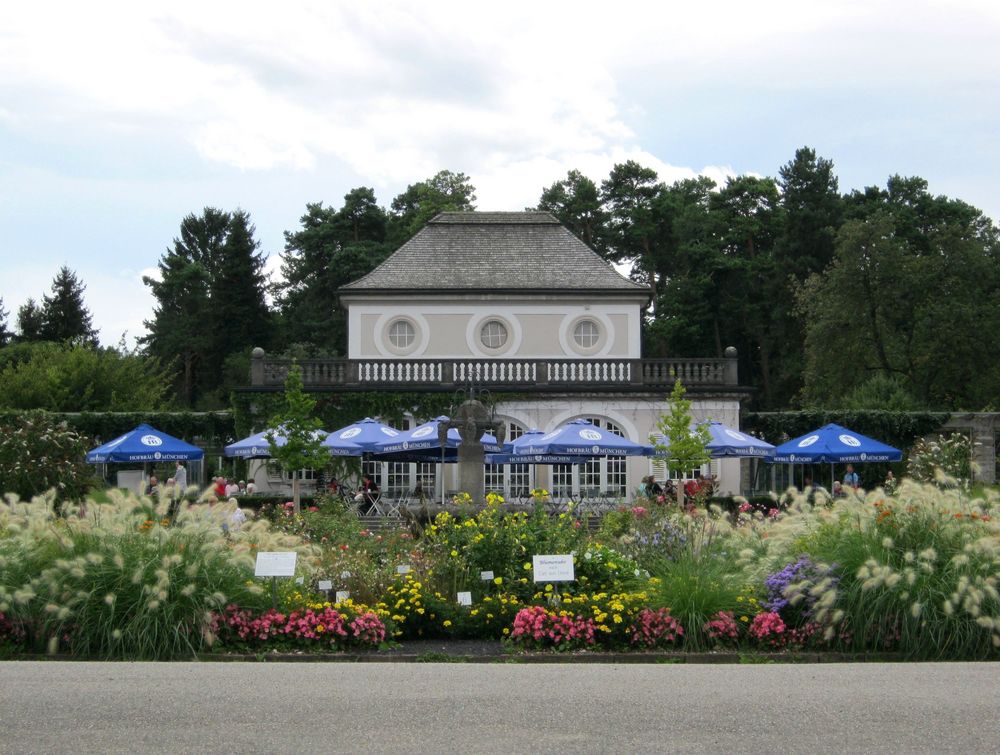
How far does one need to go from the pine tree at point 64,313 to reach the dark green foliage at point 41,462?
42.3 meters

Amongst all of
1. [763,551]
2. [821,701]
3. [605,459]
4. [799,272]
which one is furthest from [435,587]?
[799,272]

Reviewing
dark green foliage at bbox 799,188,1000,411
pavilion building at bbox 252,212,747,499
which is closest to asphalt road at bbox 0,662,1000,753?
pavilion building at bbox 252,212,747,499

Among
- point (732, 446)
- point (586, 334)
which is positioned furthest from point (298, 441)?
point (586, 334)

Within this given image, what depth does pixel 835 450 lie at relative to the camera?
25.5m

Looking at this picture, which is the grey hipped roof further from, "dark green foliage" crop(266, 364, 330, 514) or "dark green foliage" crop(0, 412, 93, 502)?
"dark green foliage" crop(0, 412, 93, 502)

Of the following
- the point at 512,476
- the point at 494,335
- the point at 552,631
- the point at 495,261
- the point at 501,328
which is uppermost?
the point at 495,261

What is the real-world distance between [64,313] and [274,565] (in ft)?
191

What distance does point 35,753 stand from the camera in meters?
6.72

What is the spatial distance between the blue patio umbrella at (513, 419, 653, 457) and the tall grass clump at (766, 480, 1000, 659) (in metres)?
12.6

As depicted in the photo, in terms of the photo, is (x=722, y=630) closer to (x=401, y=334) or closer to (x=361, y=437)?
(x=361, y=437)

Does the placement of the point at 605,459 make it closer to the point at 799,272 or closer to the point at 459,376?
the point at 459,376

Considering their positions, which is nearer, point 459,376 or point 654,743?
point 654,743

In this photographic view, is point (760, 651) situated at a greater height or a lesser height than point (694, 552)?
lesser

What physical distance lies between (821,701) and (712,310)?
2026 inches
